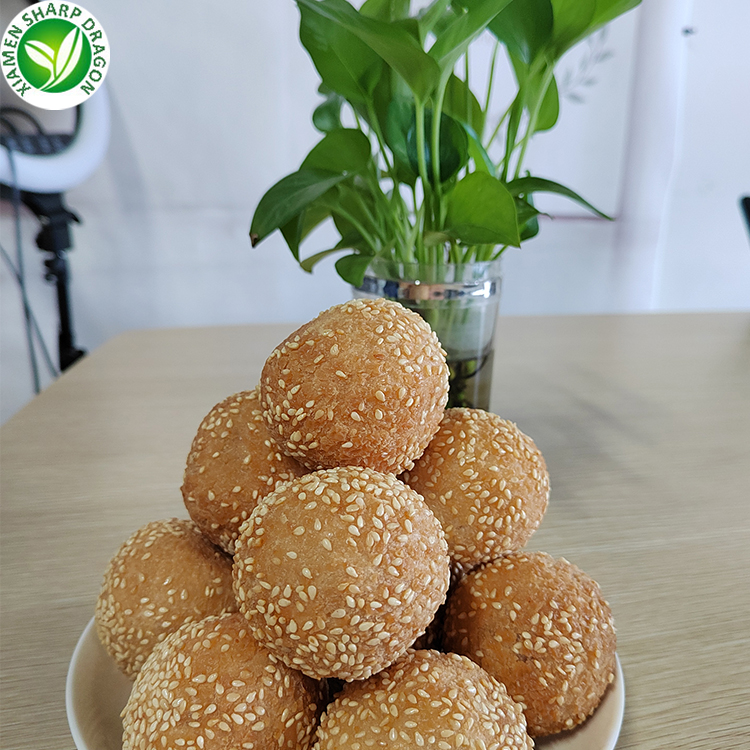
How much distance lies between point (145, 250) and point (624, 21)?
1.48 meters

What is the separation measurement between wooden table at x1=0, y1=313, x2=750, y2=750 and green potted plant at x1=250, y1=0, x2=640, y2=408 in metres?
0.20

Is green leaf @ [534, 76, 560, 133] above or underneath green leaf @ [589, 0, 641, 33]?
underneath

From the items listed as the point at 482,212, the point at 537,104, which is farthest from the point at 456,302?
the point at 537,104

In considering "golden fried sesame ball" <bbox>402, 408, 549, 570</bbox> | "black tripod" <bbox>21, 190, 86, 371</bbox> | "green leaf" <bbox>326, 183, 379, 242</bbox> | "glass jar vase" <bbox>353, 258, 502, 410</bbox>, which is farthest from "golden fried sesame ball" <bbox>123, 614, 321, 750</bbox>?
"black tripod" <bbox>21, 190, 86, 371</bbox>

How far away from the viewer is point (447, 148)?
56 cm

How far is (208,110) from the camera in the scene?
5.19 ft

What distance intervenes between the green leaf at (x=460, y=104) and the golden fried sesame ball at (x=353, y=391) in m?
0.39

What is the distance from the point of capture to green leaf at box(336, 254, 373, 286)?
1.94ft

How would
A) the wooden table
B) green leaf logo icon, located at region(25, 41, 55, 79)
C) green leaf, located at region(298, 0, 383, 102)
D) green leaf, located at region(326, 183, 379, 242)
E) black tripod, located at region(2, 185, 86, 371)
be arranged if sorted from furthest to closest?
1. black tripod, located at region(2, 185, 86, 371)
2. green leaf logo icon, located at region(25, 41, 55, 79)
3. green leaf, located at region(326, 183, 379, 242)
4. green leaf, located at region(298, 0, 383, 102)
5. the wooden table

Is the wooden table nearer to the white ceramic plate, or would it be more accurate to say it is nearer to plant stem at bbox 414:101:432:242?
the white ceramic plate

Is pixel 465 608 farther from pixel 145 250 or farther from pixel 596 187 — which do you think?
pixel 596 187

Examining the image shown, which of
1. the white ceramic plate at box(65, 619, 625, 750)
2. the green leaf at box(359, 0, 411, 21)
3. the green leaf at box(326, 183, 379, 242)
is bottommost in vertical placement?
the white ceramic plate at box(65, 619, 625, 750)

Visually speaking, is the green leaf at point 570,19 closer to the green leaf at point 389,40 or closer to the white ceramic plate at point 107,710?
the green leaf at point 389,40

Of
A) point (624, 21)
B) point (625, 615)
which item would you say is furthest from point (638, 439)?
point (624, 21)
